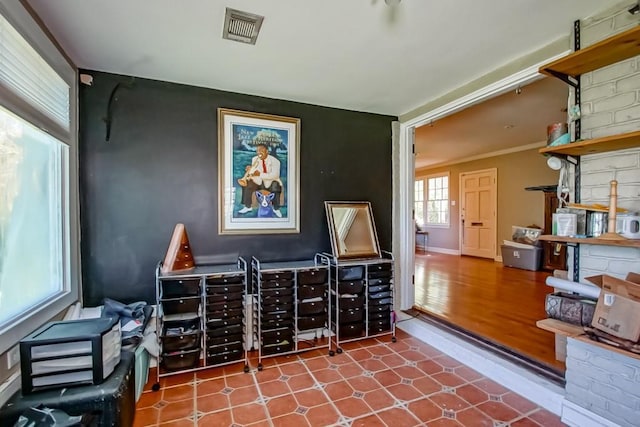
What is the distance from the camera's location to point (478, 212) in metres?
7.56

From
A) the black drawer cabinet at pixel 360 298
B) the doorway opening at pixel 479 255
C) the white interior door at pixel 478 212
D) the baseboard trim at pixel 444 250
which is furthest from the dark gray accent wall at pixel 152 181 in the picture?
the baseboard trim at pixel 444 250

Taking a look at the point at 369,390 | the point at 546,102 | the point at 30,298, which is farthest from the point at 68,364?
the point at 546,102

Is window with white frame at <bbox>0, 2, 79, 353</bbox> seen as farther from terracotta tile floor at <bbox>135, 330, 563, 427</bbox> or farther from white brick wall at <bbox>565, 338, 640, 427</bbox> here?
white brick wall at <bbox>565, 338, 640, 427</bbox>

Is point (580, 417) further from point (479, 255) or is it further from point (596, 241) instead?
point (479, 255)

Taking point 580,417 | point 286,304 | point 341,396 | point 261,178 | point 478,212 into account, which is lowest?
point 341,396

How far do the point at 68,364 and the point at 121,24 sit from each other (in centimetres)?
190

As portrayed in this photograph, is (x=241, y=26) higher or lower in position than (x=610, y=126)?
higher

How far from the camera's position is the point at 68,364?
1.56m

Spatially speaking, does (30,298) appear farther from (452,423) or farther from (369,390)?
(452,423)

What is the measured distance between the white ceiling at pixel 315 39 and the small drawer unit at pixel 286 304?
64.4 inches

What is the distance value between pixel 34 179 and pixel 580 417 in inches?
138

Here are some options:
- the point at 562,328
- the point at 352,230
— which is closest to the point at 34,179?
the point at 352,230

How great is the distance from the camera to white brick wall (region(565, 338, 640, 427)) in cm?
160

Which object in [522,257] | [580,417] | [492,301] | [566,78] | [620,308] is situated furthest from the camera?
[522,257]
